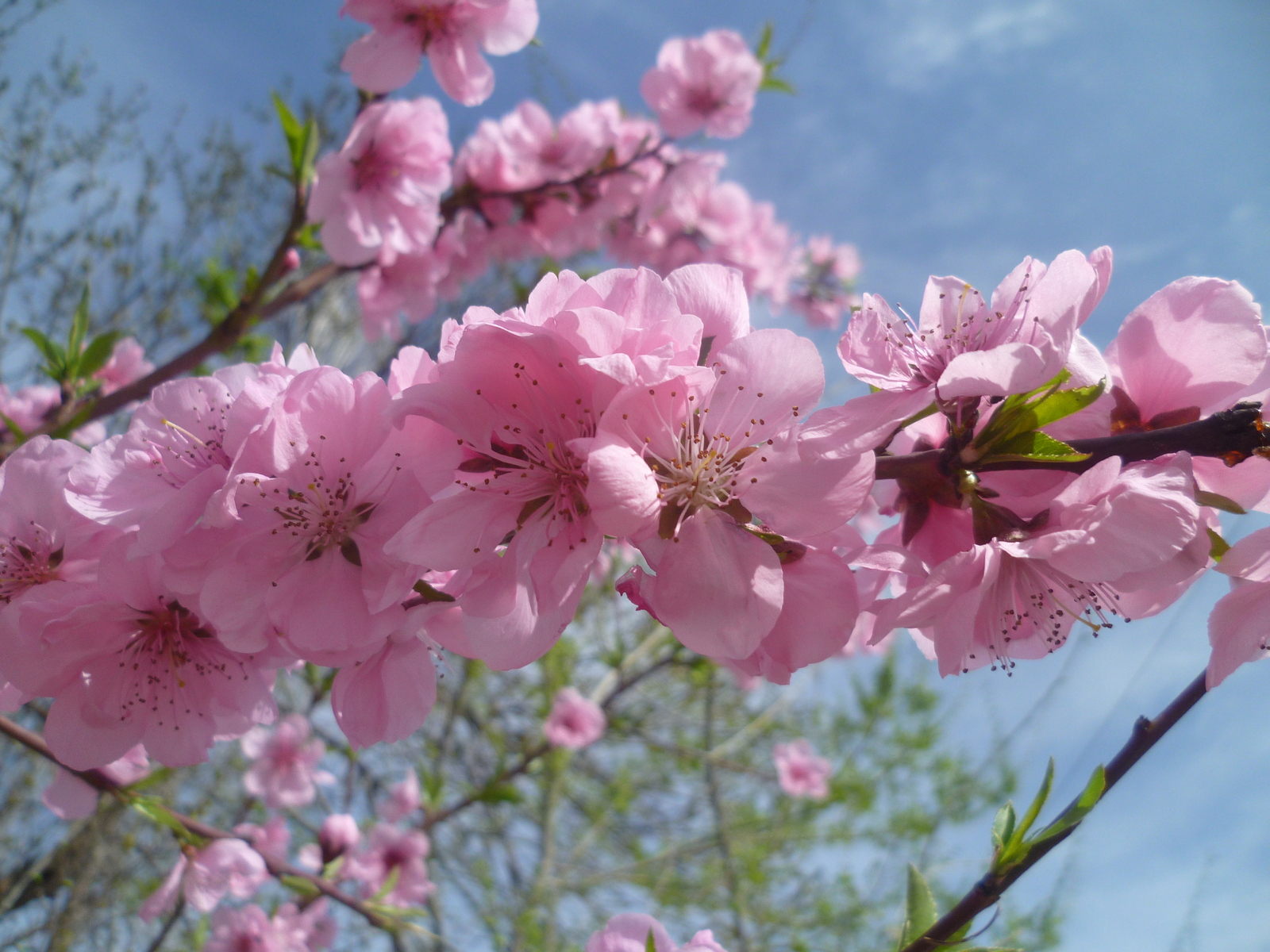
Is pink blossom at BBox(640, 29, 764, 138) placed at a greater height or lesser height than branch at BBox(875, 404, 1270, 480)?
greater

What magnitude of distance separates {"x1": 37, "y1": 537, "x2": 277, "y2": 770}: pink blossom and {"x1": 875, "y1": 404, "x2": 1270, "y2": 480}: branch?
35.5 inches

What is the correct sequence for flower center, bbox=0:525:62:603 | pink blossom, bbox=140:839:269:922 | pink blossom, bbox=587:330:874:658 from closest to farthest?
pink blossom, bbox=587:330:874:658 → flower center, bbox=0:525:62:603 → pink blossom, bbox=140:839:269:922

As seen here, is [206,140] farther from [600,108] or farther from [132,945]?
[132,945]

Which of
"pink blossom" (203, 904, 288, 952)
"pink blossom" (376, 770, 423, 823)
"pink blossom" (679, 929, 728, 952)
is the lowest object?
"pink blossom" (679, 929, 728, 952)

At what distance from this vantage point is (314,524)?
842mm

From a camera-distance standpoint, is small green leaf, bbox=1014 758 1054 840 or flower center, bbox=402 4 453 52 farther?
flower center, bbox=402 4 453 52

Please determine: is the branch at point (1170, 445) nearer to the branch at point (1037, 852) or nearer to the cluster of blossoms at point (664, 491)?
the cluster of blossoms at point (664, 491)

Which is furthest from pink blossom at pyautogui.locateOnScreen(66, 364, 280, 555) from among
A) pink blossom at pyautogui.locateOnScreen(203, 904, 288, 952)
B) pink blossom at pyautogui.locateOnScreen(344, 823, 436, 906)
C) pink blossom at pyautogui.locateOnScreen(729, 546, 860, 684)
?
pink blossom at pyautogui.locateOnScreen(344, 823, 436, 906)

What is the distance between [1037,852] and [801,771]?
17.4 ft

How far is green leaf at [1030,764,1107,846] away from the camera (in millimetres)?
784

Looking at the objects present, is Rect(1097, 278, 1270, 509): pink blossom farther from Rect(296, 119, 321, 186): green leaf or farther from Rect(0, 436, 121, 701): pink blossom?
Rect(296, 119, 321, 186): green leaf

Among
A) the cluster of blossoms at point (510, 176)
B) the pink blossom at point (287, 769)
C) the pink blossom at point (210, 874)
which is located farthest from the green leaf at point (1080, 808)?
the pink blossom at point (287, 769)

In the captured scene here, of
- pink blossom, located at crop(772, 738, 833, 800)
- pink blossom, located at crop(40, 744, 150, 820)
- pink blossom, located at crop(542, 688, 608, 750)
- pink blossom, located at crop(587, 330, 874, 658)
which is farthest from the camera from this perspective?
pink blossom, located at crop(772, 738, 833, 800)

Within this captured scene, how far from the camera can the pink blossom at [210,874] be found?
1.76 metres
